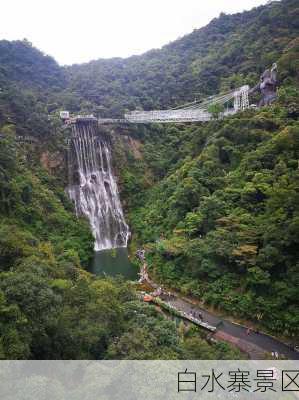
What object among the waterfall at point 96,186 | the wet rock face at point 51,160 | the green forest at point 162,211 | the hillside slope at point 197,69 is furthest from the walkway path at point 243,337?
the hillside slope at point 197,69

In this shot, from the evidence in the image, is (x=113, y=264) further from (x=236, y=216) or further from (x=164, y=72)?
(x=164, y=72)

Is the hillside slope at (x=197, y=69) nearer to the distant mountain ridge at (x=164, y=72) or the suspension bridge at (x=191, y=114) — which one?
the distant mountain ridge at (x=164, y=72)

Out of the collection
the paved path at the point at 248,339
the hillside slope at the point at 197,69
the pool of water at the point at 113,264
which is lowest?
the paved path at the point at 248,339

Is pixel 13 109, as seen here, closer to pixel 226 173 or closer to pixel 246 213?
pixel 226 173

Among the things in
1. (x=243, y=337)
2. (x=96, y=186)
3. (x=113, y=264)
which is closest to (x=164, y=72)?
(x=96, y=186)

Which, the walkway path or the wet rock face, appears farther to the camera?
the wet rock face

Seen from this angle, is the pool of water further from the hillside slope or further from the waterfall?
the hillside slope

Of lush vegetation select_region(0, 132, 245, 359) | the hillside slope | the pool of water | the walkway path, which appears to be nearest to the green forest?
lush vegetation select_region(0, 132, 245, 359)

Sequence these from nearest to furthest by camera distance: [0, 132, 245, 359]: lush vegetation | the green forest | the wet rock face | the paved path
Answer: [0, 132, 245, 359]: lush vegetation → the green forest → the paved path → the wet rock face
